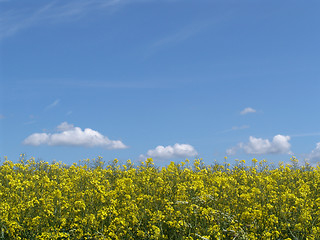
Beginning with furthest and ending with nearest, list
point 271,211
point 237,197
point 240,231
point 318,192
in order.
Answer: point 318,192
point 237,197
point 271,211
point 240,231

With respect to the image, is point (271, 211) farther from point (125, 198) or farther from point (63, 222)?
point (63, 222)

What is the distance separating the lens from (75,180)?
1012cm

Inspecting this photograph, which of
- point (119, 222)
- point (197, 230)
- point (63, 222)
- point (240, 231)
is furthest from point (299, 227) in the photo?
point (63, 222)

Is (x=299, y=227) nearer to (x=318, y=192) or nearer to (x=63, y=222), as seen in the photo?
(x=318, y=192)

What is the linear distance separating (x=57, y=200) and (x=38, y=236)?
3.95ft

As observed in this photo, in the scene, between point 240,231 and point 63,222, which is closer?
point 240,231

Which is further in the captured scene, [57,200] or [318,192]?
[318,192]

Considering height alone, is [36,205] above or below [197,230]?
above

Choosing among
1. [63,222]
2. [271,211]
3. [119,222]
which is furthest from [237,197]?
[63,222]

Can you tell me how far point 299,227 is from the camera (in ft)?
20.7

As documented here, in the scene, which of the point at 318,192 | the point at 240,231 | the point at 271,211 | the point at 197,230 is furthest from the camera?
the point at 318,192

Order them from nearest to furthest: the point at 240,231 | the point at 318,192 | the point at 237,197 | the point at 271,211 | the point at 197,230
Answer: the point at 240,231 < the point at 197,230 < the point at 271,211 < the point at 237,197 < the point at 318,192

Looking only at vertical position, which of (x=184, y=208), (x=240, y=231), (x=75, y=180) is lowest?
(x=240, y=231)

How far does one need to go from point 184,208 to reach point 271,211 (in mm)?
1987
